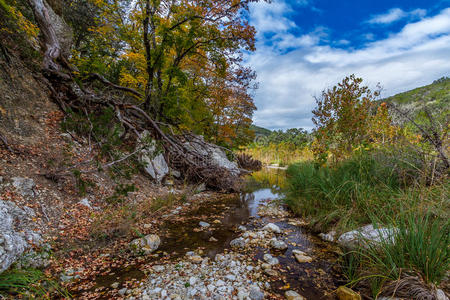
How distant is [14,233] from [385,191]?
4797mm

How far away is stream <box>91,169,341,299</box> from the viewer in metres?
2.10

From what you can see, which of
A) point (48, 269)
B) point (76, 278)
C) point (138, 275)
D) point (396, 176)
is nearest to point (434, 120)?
point (396, 176)

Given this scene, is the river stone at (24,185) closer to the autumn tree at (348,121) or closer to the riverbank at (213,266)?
the riverbank at (213,266)

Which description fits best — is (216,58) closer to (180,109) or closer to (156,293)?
(180,109)

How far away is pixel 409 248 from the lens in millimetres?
1720

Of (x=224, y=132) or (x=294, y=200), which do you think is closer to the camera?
(x=294, y=200)

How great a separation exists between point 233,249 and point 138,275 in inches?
51.3

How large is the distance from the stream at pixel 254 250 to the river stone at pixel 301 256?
1.9 inches

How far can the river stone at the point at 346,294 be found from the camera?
5.81ft

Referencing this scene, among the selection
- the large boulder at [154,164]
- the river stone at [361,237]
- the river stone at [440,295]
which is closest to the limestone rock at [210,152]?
the large boulder at [154,164]

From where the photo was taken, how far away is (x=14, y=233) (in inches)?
72.2

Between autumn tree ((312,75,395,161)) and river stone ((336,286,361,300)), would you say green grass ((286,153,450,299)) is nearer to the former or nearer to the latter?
river stone ((336,286,361,300))

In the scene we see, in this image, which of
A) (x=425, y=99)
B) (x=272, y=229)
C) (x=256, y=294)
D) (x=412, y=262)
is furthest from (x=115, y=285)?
(x=425, y=99)

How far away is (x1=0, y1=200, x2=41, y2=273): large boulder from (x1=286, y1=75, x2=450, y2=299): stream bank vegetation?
3064 millimetres
